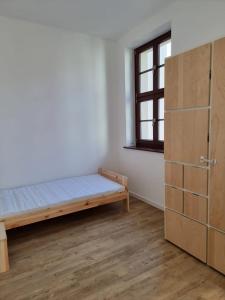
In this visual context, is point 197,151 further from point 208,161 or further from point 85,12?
point 85,12

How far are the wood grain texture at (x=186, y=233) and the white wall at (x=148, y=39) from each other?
90cm

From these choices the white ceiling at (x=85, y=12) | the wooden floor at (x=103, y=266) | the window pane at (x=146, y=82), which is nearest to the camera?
the wooden floor at (x=103, y=266)

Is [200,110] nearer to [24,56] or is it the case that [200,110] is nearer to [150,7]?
[150,7]

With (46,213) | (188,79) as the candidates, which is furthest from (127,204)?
(188,79)

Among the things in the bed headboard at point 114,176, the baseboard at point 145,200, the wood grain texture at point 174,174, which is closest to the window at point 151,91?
the bed headboard at point 114,176

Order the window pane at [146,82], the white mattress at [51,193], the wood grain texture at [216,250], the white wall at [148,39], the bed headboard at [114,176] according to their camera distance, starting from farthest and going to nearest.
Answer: the window pane at [146,82] → the bed headboard at [114,176] → the white mattress at [51,193] → the white wall at [148,39] → the wood grain texture at [216,250]

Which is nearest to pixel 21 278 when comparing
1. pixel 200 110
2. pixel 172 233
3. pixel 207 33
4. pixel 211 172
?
pixel 172 233

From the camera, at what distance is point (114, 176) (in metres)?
3.47

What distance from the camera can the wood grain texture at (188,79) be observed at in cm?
183

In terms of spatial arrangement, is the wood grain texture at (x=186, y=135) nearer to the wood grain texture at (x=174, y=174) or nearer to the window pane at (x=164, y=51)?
the wood grain texture at (x=174, y=174)

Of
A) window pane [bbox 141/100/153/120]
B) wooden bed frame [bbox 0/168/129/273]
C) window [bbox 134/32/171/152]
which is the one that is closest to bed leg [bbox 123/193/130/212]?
wooden bed frame [bbox 0/168/129/273]

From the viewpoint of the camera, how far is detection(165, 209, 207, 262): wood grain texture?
1.97 meters

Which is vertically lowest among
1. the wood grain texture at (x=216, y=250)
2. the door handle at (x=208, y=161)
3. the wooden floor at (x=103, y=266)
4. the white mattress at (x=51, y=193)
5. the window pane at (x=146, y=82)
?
the wooden floor at (x=103, y=266)

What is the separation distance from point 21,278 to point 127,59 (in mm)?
3472
